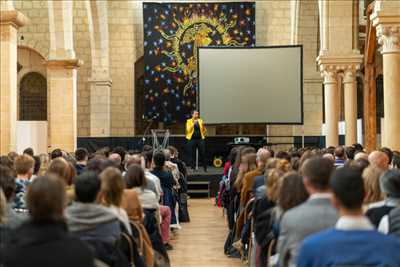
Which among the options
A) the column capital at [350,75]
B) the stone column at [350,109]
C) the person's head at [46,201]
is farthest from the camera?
Answer: the stone column at [350,109]

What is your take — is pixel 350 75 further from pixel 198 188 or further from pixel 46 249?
pixel 46 249

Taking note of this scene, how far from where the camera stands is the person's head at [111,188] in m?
4.57

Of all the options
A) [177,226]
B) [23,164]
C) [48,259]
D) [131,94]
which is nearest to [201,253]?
[177,226]

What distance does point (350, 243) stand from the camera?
9.31 ft

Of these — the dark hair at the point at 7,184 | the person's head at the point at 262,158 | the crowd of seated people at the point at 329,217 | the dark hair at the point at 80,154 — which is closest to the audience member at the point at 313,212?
the crowd of seated people at the point at 329,217

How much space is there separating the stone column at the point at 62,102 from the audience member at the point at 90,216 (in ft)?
41.6

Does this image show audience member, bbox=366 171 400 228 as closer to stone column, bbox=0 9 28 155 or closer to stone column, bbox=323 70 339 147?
stone column, bbox=0 9 28 155

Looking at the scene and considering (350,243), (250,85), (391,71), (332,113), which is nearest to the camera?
(350,243)

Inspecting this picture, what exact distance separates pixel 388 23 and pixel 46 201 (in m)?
9.43

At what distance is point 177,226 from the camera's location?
10.5 m

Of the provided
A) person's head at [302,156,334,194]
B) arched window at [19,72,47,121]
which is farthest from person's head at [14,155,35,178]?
arched window at [19,72,47,121]

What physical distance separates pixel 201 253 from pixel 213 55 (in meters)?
10.5

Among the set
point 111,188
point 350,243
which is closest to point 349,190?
point 350,243

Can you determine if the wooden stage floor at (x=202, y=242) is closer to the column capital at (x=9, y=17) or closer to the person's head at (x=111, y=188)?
the person's head at (x=111, y=188)
